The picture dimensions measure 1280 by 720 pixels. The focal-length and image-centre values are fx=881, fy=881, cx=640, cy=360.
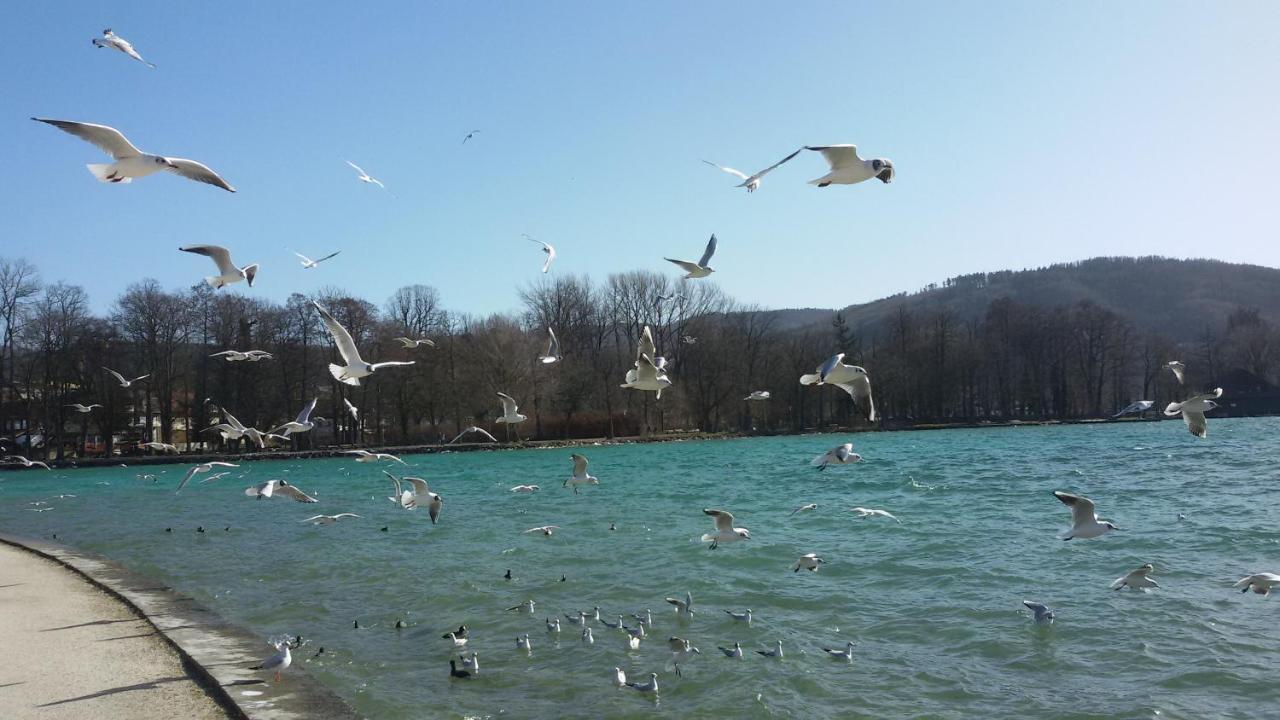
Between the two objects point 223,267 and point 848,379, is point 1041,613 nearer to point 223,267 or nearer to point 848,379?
point 848,379

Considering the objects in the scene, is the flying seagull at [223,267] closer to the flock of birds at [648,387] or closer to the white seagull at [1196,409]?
the flock of birds at [648,387]

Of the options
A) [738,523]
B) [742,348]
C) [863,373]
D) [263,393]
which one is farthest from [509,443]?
[863,373]

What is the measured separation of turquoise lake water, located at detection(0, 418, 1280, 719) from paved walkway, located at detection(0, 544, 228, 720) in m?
1.49

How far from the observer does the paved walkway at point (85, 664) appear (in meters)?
6.56

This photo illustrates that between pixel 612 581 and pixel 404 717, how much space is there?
6.14 meters

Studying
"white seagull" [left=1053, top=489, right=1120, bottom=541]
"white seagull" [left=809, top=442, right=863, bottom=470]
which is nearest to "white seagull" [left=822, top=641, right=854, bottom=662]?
"white seagull" [left=809, top=442, right=863, bottom=470]

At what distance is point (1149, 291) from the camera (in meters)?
163

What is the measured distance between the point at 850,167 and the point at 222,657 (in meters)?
7.49

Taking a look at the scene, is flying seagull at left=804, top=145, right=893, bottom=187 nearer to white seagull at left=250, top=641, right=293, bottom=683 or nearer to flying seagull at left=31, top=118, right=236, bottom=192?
flying seagull at left=31, top=118, right=236, bottom=192

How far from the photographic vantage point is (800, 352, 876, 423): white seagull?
34.4 ft

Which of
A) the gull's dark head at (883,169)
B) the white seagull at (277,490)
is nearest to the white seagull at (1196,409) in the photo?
the gull's dark head at (883,169)

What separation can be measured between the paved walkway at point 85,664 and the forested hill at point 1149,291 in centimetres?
12858

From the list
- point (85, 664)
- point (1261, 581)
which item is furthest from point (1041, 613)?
point (85, 664)

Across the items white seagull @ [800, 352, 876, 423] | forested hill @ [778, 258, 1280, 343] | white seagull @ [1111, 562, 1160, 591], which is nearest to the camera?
white seagull @ [1111, 562, 1160, 591]
